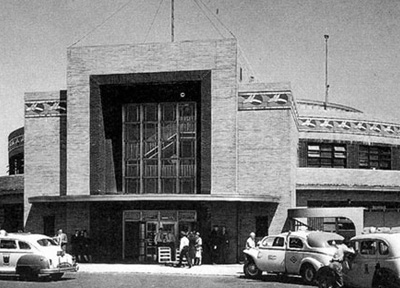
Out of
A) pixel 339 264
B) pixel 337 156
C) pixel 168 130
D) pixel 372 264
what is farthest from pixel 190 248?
pixel 337 156

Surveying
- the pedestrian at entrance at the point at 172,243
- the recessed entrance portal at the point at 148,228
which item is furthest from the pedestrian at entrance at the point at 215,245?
the recessed entrance portal at the point at 148,228

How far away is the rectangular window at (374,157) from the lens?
1623 inches

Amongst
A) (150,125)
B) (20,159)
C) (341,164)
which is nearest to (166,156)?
(150,125)

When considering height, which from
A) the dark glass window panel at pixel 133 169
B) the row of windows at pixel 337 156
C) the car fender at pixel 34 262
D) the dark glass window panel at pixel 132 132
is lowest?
the car fender at pixel 34 262

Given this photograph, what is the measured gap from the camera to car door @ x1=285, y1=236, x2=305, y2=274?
74.7 ft

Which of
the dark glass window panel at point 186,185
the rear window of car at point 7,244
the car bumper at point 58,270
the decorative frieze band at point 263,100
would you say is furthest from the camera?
the dark glass window panel at point 186,185

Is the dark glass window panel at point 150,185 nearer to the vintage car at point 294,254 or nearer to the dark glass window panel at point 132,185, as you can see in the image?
the dark glass window panel at point 132,185

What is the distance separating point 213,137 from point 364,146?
13.1 meters

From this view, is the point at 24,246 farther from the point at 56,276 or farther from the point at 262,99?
the point at 262,99

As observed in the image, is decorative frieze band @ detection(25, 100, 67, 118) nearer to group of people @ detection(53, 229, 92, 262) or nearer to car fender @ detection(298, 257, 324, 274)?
group of people @ detection(53, 229, 92, 262)

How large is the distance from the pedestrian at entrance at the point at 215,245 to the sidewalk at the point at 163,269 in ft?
2.48

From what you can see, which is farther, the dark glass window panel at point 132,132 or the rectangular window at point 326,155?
the rectangular window at point 326,155

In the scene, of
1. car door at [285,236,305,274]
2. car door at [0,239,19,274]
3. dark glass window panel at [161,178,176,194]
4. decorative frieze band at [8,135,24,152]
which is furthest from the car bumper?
decorative frieze band at [8,135,24,152]

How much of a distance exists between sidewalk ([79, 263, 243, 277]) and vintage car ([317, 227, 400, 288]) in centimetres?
741
